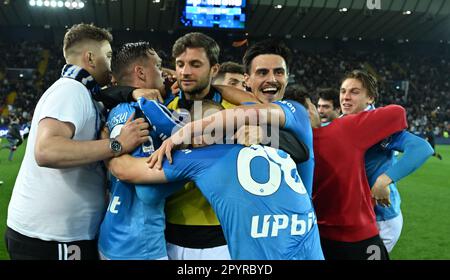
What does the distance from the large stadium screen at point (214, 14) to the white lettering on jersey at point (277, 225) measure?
19984 mm

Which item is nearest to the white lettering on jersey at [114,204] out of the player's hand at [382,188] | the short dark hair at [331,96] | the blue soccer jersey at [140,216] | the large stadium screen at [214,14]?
the blue soccer jersey at [140,216]

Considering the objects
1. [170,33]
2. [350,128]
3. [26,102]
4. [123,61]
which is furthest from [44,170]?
[170,33]

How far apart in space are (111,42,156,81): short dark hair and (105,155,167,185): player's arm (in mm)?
751

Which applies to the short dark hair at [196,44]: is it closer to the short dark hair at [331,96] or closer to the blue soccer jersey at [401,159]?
the blue soccer jersey at [401,159]

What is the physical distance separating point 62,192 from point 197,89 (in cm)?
103

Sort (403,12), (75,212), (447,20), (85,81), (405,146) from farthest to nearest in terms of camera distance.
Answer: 1. (447,20)
2. (403,12)
3. (405,146)
4. (85,81)
5. (75,212)

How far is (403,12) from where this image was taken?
90.1ft

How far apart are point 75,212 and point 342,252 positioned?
1677 mm

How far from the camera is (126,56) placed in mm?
2863

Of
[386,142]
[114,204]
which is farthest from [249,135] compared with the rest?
[386,142]

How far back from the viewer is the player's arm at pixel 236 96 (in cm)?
292

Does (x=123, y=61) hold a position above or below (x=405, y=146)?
above

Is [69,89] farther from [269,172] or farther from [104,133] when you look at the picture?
[269,172]

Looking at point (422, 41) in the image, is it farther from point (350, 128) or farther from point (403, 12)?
point (350, 128)
